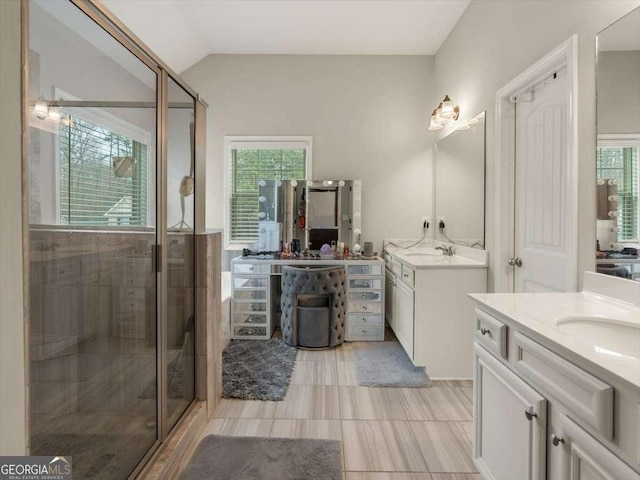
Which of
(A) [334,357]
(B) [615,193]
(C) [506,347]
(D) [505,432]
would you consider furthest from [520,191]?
(A) [334,357]

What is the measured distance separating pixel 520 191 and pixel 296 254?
7.31 ft

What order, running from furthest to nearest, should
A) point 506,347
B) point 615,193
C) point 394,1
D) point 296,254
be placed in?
1. point 296,254
2. point 394,1
3. point 615,193
4. point 506,347

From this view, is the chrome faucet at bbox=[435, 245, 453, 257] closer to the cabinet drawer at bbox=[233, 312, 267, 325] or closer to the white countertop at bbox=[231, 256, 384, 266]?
the white countertop at bbox=[231, 256, 384, 266]

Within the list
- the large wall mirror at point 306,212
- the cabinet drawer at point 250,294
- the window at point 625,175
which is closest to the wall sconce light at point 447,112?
the large wall mirror at point 306,212

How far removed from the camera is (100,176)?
4.28 feet

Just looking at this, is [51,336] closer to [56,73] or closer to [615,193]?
[56,73]

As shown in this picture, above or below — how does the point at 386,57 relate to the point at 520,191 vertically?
above

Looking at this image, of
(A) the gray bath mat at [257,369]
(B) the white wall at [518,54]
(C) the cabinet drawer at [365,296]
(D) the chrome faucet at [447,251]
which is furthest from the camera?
(C) the cabinet drawer at [365,296]

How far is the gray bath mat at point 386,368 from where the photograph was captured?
8.53 feet

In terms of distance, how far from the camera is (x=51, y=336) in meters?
1.08

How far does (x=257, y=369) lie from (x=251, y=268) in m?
1.06

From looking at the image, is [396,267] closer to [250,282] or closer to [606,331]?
[250,282]

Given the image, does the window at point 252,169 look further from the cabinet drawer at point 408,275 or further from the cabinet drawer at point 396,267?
the cabinet drawer at point 408,275

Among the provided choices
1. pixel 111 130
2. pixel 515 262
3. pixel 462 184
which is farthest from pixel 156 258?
pixel 462 184
